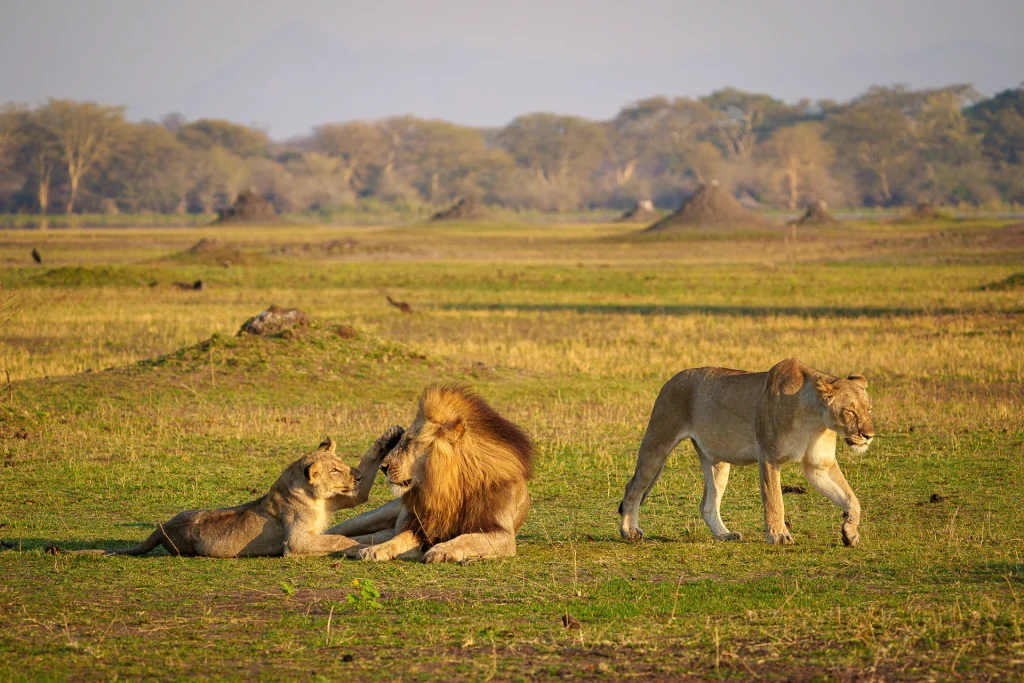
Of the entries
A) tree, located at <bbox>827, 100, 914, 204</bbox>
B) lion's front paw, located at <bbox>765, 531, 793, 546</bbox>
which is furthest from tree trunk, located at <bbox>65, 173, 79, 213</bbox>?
lion's front paw, located at <bbox>765, 531, 793, 546</bbox>

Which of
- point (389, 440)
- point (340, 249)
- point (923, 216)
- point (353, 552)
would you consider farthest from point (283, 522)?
point (923, 216)

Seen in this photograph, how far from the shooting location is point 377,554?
8359mm

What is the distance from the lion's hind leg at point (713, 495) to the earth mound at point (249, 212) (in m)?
94.2

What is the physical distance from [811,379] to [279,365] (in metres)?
11.4

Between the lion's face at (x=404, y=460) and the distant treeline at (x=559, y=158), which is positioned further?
the distant treeline at (x=559, y=158)

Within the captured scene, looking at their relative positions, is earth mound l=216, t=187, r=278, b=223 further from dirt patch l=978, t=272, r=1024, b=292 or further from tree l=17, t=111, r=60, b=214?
dirt patch l=978, t=272, r=1024, b=292

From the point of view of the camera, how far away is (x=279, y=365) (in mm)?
18531

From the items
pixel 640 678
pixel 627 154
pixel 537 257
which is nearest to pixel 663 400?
pixel 640 678

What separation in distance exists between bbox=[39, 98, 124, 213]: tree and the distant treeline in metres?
0.18

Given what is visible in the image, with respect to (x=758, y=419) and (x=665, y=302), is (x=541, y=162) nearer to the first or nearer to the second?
(x=665, y=302)

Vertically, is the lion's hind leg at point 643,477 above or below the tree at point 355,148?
below

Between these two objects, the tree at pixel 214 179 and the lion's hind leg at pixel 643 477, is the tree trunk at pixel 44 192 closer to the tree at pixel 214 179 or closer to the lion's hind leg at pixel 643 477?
the tree at pixel 214 179

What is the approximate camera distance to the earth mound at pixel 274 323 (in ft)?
64.8

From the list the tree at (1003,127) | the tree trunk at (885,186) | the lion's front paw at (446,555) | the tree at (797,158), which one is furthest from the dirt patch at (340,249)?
the tree at (1003,127)
